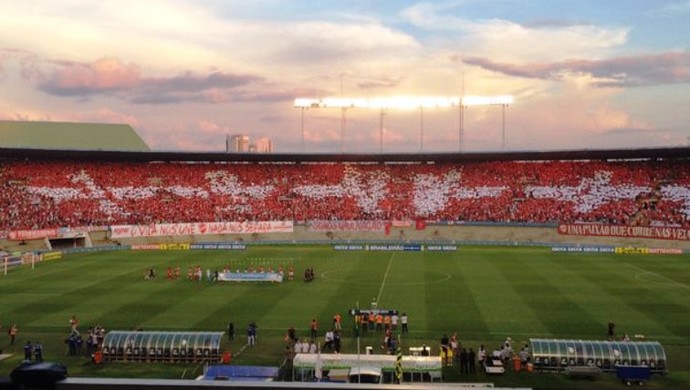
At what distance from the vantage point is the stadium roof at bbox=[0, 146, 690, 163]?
275ft

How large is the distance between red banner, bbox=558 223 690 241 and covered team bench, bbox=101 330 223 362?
5575cm

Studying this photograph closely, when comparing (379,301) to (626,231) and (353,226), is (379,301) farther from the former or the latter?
(626,231)

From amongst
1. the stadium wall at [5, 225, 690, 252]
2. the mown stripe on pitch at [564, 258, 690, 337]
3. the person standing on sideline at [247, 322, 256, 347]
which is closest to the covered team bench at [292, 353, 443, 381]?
the person standing on sideline at [247, 322, 256, 347]

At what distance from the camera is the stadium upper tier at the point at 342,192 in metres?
80.2

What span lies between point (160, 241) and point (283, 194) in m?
19.2

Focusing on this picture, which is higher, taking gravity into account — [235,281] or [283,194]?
[283,194]

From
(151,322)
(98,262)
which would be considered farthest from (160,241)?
(151,322)

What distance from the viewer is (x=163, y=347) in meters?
28.1

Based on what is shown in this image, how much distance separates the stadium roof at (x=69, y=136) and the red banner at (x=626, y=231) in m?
66.7

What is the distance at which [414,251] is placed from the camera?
68.8 metres

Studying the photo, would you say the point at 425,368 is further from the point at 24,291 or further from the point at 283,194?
the point at 283,194

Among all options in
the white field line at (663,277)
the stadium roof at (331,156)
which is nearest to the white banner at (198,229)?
the stadium roof at (331,156)

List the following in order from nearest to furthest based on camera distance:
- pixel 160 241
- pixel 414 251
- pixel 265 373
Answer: pixel 265 373 → pixel 414 251 → pixel 160 241

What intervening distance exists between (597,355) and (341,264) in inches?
1314
